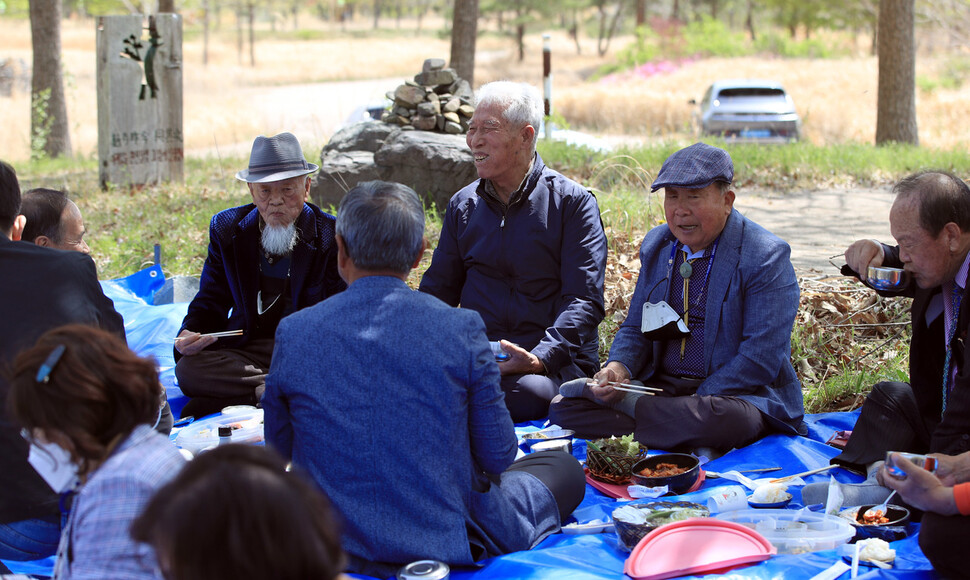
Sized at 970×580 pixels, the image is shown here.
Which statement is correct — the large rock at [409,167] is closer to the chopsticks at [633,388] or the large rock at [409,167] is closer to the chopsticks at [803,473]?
the chopsticks at [633,388]

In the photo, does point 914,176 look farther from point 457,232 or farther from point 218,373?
point 218,373

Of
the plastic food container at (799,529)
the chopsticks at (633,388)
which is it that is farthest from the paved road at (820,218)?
the plastic food container at (799,529)

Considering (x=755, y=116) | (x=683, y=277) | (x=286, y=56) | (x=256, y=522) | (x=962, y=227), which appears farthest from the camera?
(x=286, y=56)

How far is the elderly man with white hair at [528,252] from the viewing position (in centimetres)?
424

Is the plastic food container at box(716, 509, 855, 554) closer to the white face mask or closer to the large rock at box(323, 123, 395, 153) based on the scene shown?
the white face mask

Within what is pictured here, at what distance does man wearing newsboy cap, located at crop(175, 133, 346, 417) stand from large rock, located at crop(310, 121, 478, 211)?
2754 millimetres

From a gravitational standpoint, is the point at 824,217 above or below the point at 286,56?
below

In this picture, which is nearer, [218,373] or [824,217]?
[218,373]

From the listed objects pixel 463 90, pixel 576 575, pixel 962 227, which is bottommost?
pixel 576 575

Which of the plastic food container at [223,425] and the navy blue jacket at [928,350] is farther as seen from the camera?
the plastic food container at [223,425]

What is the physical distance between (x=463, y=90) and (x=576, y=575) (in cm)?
617

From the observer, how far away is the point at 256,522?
129cm

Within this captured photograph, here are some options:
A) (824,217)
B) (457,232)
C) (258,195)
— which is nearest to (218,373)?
(258,195)

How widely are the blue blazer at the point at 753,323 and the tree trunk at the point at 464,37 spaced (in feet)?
22.5
